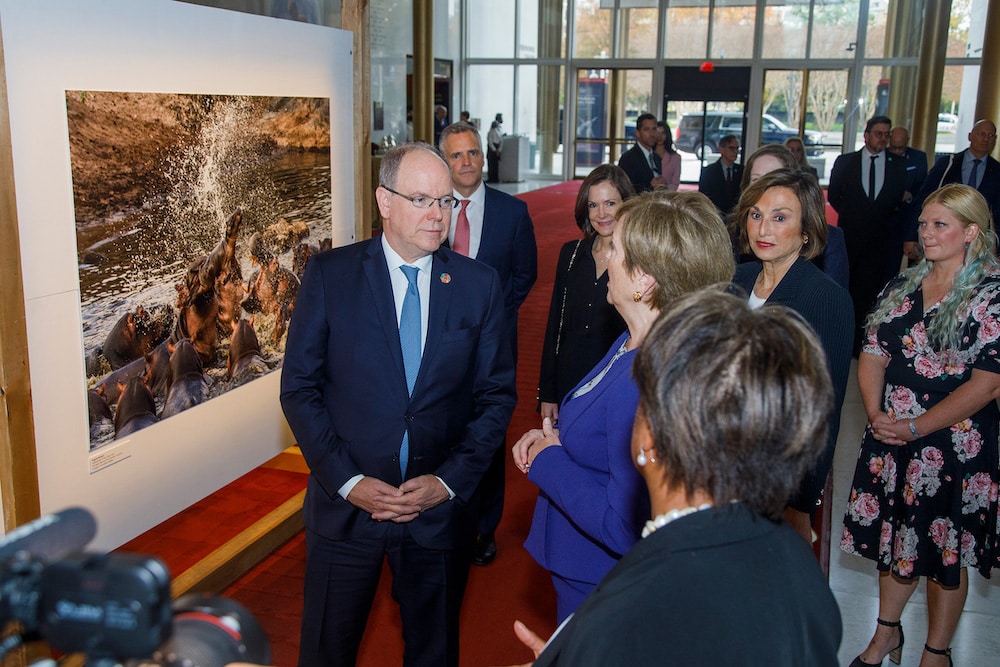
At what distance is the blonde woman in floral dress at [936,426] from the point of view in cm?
307

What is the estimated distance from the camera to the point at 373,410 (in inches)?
101

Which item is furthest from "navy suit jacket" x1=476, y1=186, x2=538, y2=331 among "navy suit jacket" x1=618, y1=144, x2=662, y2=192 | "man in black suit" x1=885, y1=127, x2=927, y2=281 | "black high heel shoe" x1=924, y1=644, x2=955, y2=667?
"navy suit jacket" x1=618, y1=144, x2=662, y2=192

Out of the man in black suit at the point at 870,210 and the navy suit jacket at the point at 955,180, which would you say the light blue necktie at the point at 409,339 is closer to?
the navy suit jacket at the point at 955,180

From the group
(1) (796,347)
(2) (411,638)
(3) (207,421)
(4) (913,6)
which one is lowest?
(2) (411,638)

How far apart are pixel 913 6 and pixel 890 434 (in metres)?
18.4

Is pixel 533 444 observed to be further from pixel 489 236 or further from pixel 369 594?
pixel 489 236

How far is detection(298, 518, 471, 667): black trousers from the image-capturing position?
2617mm

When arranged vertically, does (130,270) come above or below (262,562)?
above

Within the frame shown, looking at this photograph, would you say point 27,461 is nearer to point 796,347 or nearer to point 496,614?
point 496,614

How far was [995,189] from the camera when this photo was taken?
7.00 metres

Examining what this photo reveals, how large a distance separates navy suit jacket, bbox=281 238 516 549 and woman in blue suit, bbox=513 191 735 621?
0.43 meters

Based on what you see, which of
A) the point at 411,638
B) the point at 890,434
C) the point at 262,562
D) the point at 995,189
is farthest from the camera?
the point at 995,189

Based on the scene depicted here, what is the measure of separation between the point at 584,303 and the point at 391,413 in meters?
1.38

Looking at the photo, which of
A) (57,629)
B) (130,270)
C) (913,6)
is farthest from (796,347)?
(913,6)
